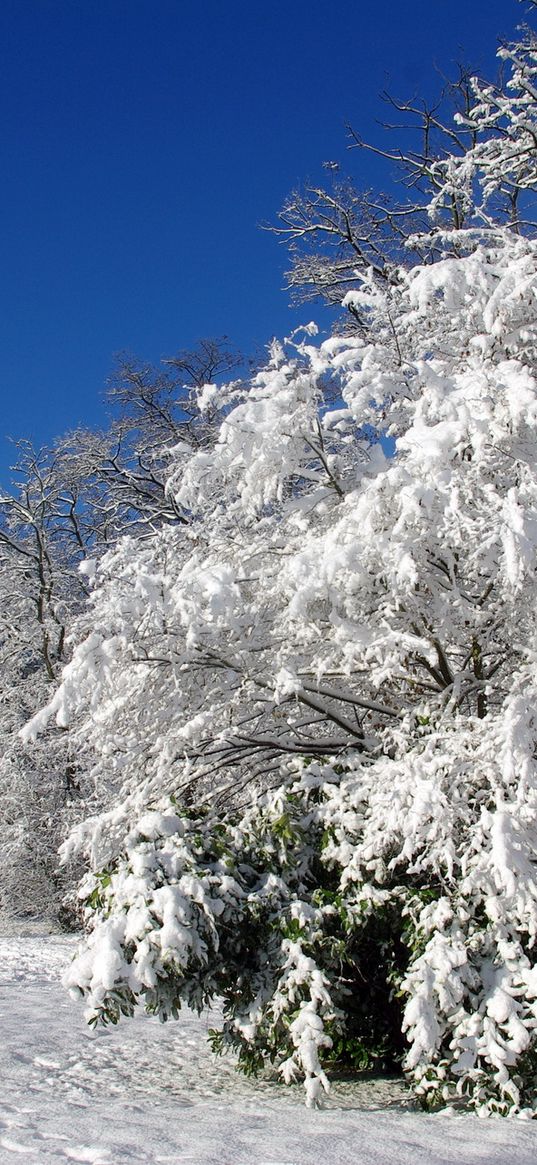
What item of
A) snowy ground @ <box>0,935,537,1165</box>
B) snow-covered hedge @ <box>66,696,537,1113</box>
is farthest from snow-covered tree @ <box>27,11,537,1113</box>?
snowy ground @ <box>0,935,537,1165</box>

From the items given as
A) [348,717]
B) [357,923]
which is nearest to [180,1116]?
[357,923]

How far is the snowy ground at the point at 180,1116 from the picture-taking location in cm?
385

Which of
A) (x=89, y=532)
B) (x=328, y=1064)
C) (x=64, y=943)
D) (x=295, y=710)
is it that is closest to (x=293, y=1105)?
(x=328, y=1064)

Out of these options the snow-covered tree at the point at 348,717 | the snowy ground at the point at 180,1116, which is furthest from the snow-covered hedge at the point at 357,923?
the snowy ground at the point at 180,1116

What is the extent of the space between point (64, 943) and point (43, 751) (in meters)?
3.05

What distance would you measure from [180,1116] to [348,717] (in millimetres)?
2735

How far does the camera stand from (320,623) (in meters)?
5.63

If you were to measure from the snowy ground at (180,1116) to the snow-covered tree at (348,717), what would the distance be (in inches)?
10.2

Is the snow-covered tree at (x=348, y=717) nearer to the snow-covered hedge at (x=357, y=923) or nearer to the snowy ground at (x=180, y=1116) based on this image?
the snow-covered hedge at (x=357, y=923)

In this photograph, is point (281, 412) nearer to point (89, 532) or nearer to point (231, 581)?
point (231, 581)

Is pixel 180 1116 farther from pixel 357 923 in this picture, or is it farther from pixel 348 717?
pixel 348 717

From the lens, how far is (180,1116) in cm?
463

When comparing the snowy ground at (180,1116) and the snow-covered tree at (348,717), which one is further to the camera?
the snow-covered tree at (348,717)

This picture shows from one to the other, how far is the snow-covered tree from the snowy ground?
0.85 feet
